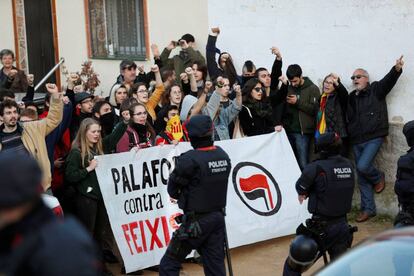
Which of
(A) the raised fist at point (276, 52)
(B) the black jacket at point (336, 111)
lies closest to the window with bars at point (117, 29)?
(A) the raised fist at point (276, 52)

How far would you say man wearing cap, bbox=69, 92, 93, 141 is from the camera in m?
9.75

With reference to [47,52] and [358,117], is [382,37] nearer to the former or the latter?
[358,117]

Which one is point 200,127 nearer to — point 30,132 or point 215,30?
point 30,132

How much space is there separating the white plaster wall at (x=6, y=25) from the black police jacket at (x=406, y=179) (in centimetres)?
1156

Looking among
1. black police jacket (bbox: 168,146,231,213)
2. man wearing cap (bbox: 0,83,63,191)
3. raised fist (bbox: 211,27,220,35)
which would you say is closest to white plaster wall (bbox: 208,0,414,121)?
raised fist (bbox: 211,27,220,35)

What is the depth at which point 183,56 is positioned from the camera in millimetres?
13531

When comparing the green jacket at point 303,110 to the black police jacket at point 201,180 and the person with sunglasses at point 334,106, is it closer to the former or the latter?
the person with sunglasses at point 334,106

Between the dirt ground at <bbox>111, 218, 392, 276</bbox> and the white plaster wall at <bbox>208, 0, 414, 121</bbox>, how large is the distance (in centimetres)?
218

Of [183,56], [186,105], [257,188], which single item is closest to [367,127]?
[257,188]

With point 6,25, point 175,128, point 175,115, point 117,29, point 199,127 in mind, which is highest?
point 6,25

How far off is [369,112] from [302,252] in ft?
15.0

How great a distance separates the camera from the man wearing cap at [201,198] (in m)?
7.29

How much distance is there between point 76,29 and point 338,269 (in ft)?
40.7

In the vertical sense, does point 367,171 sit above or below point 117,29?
below
